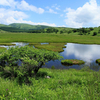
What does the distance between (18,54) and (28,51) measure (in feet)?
4.43

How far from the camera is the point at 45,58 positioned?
1168cm

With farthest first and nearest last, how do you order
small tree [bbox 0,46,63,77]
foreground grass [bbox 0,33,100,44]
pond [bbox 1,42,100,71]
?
1. foreground grass [bbox 0,33,100,44]
2. pond [bbox 1,42,100,71]
3. small tree [bbox 0,46,63,77]

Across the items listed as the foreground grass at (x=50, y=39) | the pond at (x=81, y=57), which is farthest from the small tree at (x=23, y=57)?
the foreground grass at (x=50, y=39)

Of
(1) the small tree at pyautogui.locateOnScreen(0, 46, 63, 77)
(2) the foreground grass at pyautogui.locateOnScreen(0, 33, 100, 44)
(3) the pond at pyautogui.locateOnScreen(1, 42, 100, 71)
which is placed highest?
(2) the foreground grass at pyautogui.locateOnScreen(0, 33, 100, 44)

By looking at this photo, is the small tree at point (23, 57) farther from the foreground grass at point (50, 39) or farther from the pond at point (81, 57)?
the foreground grass at point (50, 39)

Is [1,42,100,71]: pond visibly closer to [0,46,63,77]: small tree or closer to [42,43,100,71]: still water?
[42,43,100,71]: still water

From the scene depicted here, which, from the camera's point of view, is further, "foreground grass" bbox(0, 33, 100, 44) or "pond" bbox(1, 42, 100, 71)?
"foreground grass" bbox(0, 33, 100, 44)

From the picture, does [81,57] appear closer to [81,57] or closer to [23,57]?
[81,57]

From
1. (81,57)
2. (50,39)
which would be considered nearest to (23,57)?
(81,57)

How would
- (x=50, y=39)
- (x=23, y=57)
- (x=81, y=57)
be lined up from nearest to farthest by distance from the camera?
(x=23, y=57) → (x=81, y=57) → (x=50, y=39)

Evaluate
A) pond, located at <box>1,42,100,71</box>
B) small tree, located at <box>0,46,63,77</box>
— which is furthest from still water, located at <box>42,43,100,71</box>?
small tree, located at <box>0,46,63,77</box>

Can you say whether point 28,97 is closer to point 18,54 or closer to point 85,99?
point 85,99

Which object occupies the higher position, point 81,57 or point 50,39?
point 50,39

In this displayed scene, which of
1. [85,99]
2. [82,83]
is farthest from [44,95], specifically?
[82,83]
